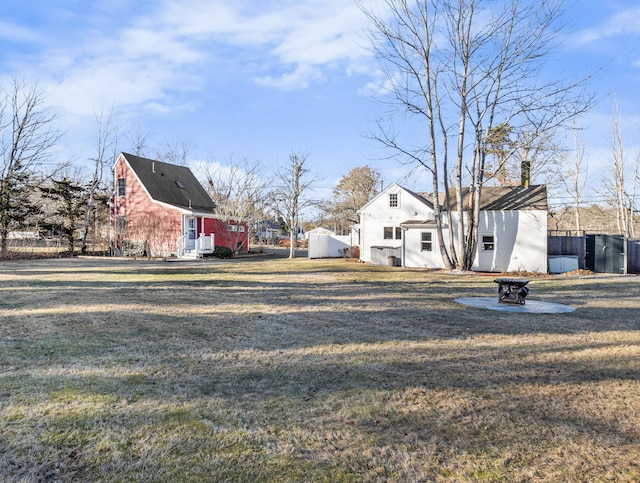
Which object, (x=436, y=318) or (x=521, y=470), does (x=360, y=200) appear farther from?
(x=521, y=470)

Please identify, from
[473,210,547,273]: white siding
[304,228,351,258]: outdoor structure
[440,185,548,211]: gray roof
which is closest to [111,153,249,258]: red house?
[304,228,351,258]: outdoor structure

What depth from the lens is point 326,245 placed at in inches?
1203

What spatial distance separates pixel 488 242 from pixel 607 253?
5.22 meters

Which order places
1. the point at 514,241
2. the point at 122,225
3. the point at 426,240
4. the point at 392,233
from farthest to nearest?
the point at 122,225 < the point at 392,233 < the point at 426,240 < the point at 514,241

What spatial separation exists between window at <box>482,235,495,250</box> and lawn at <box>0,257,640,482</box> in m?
13.4

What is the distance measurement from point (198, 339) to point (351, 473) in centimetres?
385

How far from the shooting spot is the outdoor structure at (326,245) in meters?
29.2

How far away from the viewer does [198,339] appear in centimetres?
592

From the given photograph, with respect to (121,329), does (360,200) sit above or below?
above

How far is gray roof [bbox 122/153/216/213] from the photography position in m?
28.5

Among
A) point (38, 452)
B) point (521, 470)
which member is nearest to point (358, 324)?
point (521, 470)

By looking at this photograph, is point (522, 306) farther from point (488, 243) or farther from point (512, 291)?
point (488, 243)

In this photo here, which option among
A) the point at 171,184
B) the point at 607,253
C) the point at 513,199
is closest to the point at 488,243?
the point at 513,199

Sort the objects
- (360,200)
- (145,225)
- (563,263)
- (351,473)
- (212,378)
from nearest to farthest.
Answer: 1. (351,473)
2. (212,378)
3. (563,263)
4. (145,225)
5. (360,200)
